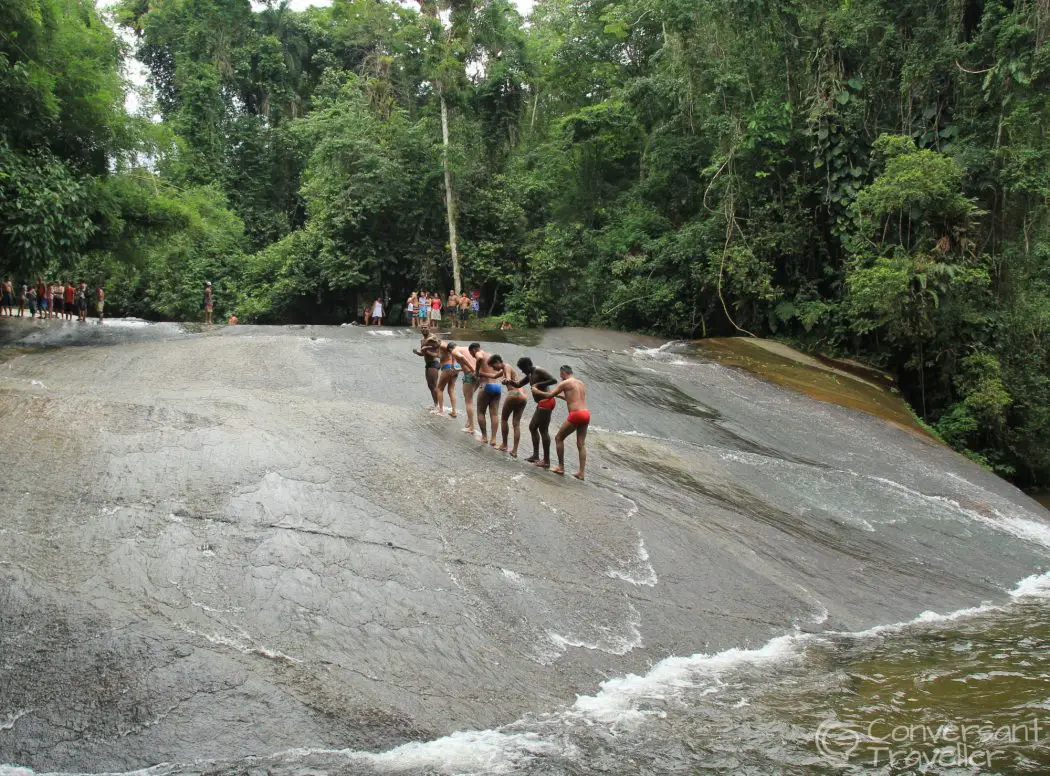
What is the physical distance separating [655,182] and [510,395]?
19.9 m

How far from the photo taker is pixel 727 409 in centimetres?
1639

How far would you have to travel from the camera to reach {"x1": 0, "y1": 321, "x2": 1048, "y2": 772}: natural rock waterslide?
19.3ft

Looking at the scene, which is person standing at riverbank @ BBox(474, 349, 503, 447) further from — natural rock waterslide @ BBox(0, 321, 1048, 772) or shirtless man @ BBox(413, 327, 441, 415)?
shirtless man @ BBox(413, 327, 441, 415)

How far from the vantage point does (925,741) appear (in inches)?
226

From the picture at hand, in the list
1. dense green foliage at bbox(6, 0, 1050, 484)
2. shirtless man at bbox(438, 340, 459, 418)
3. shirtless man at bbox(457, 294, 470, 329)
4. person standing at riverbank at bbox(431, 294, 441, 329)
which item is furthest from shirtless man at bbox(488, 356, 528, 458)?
person standing at riverbank at bbox(431, 294, 441, 329)

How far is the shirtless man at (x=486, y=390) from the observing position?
37.7ft

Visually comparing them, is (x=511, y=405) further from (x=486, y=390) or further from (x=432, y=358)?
(x=432, y=358)

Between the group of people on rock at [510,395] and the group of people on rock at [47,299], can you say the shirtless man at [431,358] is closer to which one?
the group of people on rock at [510,395]

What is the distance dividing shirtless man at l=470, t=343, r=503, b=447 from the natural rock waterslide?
420 millimetres

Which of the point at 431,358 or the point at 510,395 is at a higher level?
the point at 431,358

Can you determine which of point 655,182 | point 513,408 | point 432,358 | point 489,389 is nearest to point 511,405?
point 513,408

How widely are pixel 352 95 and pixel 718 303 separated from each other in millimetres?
17579

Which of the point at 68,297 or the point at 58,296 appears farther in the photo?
the point at 58,296

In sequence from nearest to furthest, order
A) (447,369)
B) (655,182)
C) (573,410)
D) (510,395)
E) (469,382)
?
(573,410) < (510,395) < (469,382) < (447,369) < (655,182)
